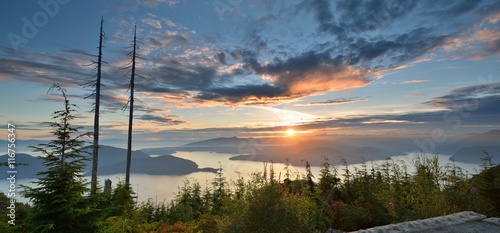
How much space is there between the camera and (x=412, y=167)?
10164 millimetres

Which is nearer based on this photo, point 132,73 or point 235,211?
point 235,211

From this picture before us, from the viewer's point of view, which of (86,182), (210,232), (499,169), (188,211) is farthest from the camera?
(188,211)

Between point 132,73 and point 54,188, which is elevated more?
point 132,73

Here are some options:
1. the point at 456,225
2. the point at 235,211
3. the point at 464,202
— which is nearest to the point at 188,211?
the point at 235,211

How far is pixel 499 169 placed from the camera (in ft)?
31.3

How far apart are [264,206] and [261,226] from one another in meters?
0.34

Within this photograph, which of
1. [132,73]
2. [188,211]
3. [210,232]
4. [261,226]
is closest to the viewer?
[261,226]

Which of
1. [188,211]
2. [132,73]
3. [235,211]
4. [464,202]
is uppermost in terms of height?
[132,73]

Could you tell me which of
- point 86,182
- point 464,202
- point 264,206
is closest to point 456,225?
point 464,202

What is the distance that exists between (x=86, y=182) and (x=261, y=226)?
369 cm

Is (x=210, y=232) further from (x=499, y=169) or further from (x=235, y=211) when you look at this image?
(x=499, y=169)

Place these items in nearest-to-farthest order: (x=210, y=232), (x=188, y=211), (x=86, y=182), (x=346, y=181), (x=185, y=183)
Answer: (x=86, y=182), (x=210, y=232), (x=188, y=211), (x=346, y=181), (x=185, y=183)

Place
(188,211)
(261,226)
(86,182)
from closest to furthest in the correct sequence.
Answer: (261,226) → (86,182) → (188,211)

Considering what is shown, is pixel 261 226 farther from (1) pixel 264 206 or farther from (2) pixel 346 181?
(2) pixel 346 181
